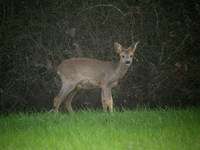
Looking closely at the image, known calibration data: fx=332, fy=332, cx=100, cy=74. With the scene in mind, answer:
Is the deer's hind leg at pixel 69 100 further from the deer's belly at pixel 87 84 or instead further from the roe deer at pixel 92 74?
the deer's belly at pixel 87 84

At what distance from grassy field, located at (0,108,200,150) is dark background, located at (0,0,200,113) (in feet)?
3.88

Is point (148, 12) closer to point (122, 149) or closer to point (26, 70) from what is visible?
point (26, 70)

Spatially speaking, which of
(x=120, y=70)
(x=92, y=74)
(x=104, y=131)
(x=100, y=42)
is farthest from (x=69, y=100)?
(x=104, y=131)

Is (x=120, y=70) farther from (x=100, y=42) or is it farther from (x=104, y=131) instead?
(x=104, y=131)

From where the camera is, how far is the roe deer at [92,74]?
6.93 meters

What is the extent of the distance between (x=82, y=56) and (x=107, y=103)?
53.6 inches

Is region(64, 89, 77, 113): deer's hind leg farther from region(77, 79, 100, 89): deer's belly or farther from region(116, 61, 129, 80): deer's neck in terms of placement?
region(116, 61, 129, 80): deer's neck

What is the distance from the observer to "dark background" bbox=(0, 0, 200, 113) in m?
7.41

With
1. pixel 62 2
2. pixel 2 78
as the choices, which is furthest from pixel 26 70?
pixel 62 2

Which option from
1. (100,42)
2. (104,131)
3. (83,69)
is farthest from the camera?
(100,42)

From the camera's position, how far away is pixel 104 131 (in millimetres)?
5098

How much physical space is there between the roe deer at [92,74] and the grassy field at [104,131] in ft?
2.31

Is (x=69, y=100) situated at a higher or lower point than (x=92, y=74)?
lower

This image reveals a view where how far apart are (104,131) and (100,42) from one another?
300 centimetres
